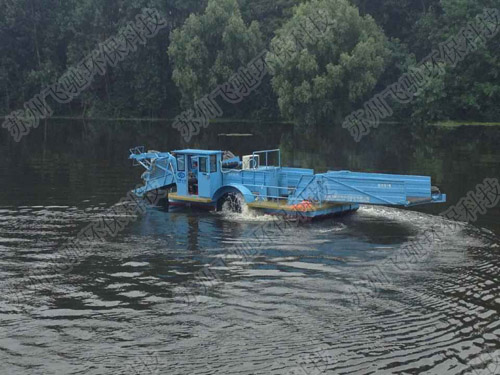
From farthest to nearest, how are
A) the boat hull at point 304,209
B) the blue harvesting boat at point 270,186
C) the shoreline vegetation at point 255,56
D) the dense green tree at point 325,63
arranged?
the shoreline vegetation at point 255,56
the dense green tree at point 325,63
the boat hull at point 304,209
the blue harvesting boat at point 270,186

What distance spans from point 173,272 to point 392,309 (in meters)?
6.07

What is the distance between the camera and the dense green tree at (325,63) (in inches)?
2736

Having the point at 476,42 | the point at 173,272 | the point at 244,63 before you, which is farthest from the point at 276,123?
the point at 173,272

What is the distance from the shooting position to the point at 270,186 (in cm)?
2630

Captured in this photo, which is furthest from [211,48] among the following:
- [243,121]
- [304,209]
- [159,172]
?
[304,209]

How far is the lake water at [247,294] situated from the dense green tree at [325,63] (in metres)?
39.7

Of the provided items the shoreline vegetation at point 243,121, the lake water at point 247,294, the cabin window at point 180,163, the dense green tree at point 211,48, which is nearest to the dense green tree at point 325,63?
the shoreline vegetation at point 243,121

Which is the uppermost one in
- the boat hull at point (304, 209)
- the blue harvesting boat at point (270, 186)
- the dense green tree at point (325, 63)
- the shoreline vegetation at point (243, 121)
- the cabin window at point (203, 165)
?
the dense green tree at point (325, 63)

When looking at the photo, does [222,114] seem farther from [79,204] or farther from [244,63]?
[79,204]

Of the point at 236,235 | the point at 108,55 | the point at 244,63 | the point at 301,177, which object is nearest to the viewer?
the point at 236,235

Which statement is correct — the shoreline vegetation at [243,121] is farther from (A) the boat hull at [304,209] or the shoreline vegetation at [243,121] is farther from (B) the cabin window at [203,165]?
(A) the boat hull at [304,209]

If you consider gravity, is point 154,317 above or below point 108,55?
below

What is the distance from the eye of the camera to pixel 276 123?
8062cm

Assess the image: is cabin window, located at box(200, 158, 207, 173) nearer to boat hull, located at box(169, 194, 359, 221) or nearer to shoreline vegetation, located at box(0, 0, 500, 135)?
boat hull, located at box(169, 194, 359, 221)
